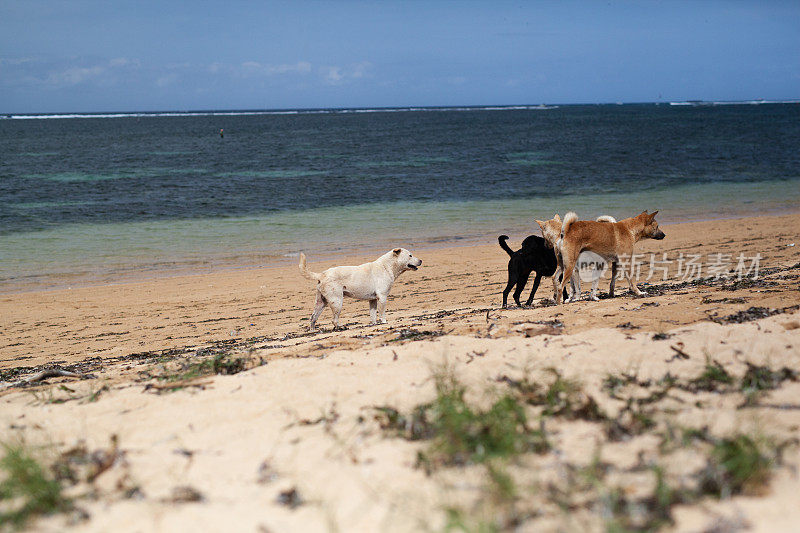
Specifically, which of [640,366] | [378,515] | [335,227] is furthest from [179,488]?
[335,227]

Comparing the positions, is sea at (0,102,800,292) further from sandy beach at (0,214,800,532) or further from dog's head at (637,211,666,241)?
sandy beach at (0,214,800,532)

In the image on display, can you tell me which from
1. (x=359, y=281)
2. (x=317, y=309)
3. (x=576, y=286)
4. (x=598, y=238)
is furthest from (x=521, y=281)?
(x=317, y=309)

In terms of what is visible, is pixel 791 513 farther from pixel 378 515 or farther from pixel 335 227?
pixel 335 227

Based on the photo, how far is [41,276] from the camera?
14539 mm

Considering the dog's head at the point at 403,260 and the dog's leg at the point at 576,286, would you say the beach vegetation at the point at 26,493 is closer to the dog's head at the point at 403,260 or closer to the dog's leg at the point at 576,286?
the dog's head at the point at 403,260

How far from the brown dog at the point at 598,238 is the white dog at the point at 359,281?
2001mm

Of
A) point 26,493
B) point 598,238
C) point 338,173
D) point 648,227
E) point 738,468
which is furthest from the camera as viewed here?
point 338,173

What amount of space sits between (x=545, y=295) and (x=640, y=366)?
20.1 ft

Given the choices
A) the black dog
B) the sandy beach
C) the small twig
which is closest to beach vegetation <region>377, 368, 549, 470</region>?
the sandy beach

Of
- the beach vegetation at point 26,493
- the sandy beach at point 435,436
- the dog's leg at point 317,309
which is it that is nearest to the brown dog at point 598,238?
the sandy beach at point 435,436

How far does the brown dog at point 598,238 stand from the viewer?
837 cm

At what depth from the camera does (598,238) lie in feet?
28.0

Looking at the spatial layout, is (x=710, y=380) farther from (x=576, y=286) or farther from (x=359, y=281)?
(x=359, y=281)

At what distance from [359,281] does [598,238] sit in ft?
10.7
